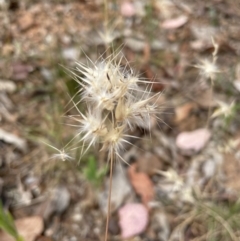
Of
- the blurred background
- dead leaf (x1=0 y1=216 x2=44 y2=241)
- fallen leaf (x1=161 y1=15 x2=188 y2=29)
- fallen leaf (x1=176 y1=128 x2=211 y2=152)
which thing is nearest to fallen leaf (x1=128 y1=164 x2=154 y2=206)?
the blurred background

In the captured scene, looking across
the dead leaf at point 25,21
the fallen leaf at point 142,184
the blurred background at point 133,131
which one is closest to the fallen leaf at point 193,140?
the blurred background at point 133,131

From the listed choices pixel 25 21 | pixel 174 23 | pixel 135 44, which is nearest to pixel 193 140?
pixel 135 44

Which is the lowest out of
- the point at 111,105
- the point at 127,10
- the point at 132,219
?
the point at 132,219

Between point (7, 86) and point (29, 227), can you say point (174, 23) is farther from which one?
point (29, 227)

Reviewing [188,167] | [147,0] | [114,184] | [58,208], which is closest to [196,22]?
[147,0]

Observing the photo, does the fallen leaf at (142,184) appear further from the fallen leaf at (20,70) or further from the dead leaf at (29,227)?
the fallen leaf at (20,70)
